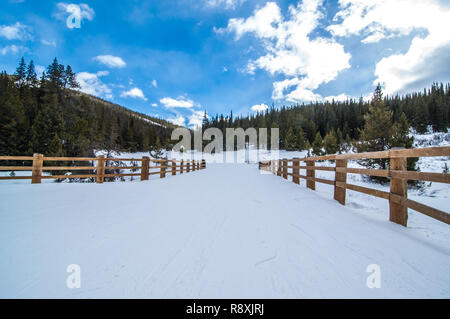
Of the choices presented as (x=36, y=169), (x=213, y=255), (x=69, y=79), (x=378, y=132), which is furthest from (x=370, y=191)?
(x=69, y=79)

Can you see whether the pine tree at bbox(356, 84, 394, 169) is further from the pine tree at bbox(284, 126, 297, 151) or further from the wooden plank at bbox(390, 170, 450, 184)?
the pine tree at bbox(284, 126, 297, 151)

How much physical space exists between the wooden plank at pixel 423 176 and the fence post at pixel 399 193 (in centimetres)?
8

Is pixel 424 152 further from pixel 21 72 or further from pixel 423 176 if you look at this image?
pixel 21 72

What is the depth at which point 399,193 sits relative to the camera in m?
2.63

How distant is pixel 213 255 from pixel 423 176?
2737 mm

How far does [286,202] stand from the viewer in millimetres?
3824

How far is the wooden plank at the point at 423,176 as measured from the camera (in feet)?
6.61

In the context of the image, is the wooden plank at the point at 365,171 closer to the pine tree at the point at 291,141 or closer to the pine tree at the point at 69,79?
the pine tree at the point at 69,79

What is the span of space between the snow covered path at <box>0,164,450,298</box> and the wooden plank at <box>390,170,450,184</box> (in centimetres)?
73

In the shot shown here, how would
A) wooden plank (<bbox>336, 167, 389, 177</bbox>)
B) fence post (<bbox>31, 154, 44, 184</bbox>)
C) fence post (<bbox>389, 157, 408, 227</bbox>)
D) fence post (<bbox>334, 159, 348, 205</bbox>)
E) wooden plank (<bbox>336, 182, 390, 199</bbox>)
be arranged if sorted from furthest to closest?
fence post (<bbox>31, 154, 44, 184</bbox>)
fence post (<bbox>334, 159, 348, 205</bbox>)
wooden plank (<bbox>336, 167, 389, 177</bbox>)
wooden plank (<bbox>336, 182, 390, 199</bbox>)
fence post (<bbox>389, 157, 408, 227</bbox>)

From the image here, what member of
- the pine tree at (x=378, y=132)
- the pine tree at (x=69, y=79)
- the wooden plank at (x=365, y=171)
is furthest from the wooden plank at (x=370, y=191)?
the pine tree at (x=69, y=79)

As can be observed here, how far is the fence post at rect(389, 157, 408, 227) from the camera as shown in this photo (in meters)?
2.59

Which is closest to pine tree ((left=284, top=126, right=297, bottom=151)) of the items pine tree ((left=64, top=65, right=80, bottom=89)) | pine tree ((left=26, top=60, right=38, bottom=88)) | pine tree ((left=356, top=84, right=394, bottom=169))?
pine tree ((left=356, top=84, right=394, bottom=169))

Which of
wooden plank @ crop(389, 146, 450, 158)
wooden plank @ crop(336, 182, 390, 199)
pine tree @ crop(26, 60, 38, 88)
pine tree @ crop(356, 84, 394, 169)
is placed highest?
pine tree @ crop(26, 60, 38, 88)
